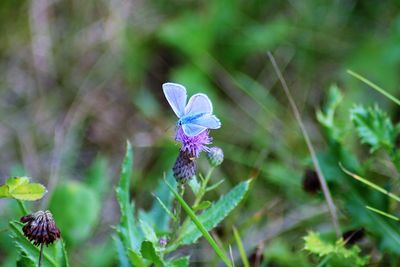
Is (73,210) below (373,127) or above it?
below

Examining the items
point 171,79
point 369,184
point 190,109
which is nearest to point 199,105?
A: point 190,109

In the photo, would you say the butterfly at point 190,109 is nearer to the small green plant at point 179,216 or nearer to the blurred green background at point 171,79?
the small green plant at point 179,216

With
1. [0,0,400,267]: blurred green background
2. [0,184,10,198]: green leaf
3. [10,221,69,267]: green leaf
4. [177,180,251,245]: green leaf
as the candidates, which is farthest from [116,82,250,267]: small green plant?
[0,0,400,267]: blurred green background

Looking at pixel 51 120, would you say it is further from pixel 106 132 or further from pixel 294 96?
pixel 294 96

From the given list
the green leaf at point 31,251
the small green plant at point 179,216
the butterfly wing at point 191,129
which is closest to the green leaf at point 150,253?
the small green plant at point 179,216

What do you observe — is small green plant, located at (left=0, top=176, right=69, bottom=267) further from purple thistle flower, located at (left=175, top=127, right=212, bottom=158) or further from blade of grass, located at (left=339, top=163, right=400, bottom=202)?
blade of grass, located at (left=339, top=163, right=400, bottom=202)

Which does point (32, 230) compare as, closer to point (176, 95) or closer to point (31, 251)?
point (31, 251)
